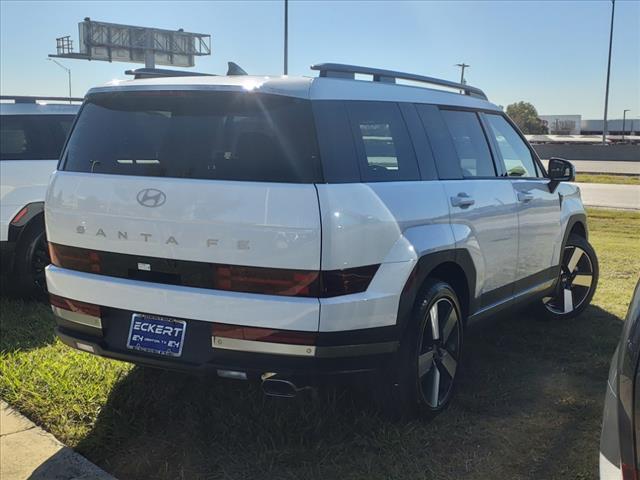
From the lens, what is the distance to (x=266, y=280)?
304cm

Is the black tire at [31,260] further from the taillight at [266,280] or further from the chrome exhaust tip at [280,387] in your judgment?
the chrome exhaust tip at [280,387]

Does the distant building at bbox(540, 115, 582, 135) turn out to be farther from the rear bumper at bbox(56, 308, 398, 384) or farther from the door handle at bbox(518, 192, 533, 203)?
the rear bumper at bbox(56, 308, 398, 384)

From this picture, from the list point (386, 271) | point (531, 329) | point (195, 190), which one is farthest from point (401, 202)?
point (531, 329)

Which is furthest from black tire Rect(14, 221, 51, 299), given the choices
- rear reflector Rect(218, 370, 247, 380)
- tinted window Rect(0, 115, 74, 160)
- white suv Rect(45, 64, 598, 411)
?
rear reflector Rect(218, 370, 247, 380)

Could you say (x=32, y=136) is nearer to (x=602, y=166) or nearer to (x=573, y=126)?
(x=602, y=166)

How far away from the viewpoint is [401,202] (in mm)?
3408

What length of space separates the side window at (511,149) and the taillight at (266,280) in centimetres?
238

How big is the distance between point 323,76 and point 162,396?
83.6 inches

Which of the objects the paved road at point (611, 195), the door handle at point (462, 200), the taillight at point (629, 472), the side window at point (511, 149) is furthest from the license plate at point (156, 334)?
the paved road at point (611, 195)

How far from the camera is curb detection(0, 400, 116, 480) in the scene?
134 inches

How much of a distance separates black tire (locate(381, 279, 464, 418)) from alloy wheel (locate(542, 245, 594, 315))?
216 cm

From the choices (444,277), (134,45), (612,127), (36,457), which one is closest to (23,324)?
(36,457)

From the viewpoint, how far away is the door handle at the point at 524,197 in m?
4.71

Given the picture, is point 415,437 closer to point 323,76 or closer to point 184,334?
point 184,334
